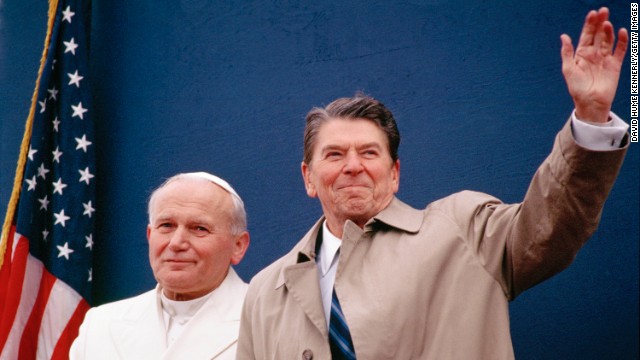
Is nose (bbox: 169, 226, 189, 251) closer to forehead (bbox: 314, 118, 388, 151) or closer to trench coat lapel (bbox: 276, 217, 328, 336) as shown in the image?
trench coat lapel (bbox: 276, 217, 328, 336)

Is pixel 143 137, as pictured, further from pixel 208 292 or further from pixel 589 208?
pixel 589 208

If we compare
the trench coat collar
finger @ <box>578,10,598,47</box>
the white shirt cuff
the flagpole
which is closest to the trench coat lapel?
the trench coat collar

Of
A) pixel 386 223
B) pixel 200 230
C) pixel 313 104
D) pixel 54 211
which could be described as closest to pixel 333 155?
pixel 386 223

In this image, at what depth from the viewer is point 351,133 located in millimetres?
2336

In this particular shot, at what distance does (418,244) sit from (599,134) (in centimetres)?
66

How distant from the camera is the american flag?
370cm

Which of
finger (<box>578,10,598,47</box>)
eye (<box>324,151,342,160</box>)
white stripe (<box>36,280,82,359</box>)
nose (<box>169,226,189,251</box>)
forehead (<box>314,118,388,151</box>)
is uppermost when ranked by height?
finger (<box>578,10,598,47</box>)

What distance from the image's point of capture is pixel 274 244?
12.4 feet

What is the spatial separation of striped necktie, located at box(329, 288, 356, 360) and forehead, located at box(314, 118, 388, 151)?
0.57 metres

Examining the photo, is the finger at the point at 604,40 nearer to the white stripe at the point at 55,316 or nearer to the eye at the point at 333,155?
the eye at the point at 333,155

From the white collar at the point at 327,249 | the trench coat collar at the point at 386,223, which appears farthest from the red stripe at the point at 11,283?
the white collar at the point at 327,249

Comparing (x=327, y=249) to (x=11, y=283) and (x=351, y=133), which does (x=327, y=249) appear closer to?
(x=351, y=133)

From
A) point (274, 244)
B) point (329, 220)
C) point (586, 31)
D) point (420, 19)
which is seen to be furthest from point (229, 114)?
point (586, 31)

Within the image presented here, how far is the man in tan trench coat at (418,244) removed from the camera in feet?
5.66
